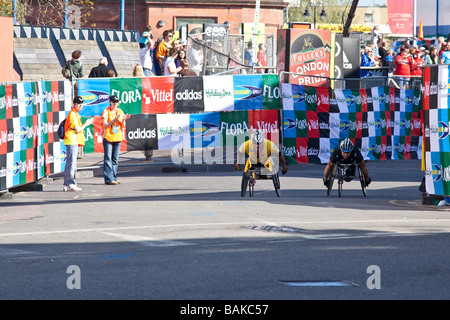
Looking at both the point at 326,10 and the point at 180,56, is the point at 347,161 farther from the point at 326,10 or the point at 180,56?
the point at 326,10

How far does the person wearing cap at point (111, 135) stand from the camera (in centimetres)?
1880

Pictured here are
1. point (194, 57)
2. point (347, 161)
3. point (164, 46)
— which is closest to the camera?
point (347, 161)

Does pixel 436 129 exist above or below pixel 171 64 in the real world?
below

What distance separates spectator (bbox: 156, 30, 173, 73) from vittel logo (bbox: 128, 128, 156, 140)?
4.70 meters

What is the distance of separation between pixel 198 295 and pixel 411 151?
57.9 feet

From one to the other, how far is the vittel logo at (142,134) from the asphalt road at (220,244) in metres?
2.50

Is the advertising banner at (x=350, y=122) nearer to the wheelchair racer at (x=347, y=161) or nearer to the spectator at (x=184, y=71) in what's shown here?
the spectator at (x=184, y=71)

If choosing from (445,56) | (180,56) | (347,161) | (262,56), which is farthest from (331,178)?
(262,56)

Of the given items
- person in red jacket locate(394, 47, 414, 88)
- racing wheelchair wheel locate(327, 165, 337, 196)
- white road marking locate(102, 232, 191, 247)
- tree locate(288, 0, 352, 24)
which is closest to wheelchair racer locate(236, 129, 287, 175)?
racing wheelchair wheel locate(327, 165, 337, 196)

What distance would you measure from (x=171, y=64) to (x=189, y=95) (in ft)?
10.8

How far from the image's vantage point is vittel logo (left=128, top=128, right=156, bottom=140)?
20.7 metres

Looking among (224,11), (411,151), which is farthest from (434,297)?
(224,11)

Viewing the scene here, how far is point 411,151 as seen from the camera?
80.2ft

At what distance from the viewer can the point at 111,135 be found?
1888 cm
